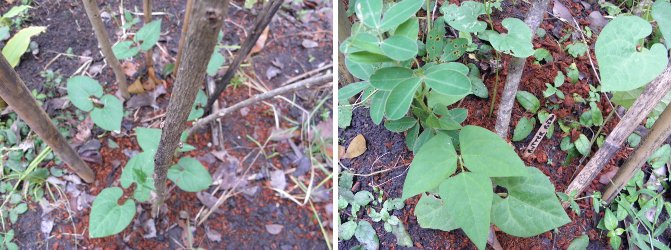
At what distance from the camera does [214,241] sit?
1605 mm

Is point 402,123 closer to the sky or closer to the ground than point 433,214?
closer to the sky

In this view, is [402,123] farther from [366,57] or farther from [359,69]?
[366,57]

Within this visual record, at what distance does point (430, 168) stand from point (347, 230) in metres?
0.31

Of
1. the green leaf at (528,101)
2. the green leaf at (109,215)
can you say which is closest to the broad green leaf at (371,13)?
the green leaf at (528,101)

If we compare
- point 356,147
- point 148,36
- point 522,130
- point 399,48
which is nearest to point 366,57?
point 399,48

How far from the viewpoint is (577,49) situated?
1278 mm

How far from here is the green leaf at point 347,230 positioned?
113 cm

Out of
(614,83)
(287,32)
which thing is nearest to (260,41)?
(287,32)

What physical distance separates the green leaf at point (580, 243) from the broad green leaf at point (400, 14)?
0.64 m

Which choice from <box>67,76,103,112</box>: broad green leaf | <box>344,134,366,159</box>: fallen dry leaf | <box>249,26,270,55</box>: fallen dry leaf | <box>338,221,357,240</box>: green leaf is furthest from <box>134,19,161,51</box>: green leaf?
<box>338,221,357,240</box>: green leaf

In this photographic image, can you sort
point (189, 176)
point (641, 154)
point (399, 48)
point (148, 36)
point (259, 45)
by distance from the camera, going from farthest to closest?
point (259, 45) → point (148, 36) → point (189, 176) → point (641, 154) → point (399, 48)

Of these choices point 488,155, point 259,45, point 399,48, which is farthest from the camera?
point 259,45

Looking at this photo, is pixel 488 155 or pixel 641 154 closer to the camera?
pixel 488 155

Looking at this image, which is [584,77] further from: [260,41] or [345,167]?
[260,41]
